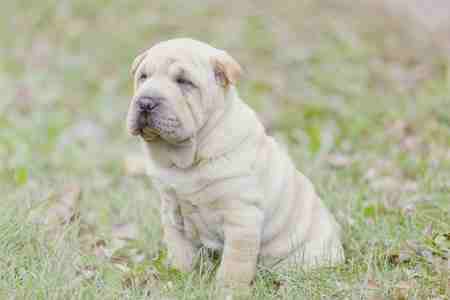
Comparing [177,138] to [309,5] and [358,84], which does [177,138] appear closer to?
[358,84]

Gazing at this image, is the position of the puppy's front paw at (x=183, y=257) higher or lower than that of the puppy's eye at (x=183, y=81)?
lower

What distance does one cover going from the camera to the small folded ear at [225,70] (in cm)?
374

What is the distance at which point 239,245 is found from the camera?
12.4 ft

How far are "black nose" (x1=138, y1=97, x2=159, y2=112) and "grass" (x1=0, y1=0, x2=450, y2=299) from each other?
32.7 inches

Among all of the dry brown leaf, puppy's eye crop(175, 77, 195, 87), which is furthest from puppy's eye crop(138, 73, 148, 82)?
the dry brown leaf

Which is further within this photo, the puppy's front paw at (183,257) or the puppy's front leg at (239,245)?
the puppy's front paw at (183,257)

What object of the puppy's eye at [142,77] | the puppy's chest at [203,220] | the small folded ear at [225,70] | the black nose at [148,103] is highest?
the small folded ear at [225,70]

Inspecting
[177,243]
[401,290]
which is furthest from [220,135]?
[401,290]

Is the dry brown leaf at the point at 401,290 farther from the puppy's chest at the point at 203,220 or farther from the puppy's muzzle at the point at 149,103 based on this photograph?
the puppy's muzzle at the point at 149,103

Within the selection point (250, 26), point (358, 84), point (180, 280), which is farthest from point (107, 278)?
point (250, 26)

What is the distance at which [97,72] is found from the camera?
29.5ft

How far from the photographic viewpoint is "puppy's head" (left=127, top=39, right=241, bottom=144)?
363cm

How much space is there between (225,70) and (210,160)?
447 millimetres

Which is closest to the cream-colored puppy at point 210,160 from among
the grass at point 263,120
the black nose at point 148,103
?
the black nose at point 148,103
